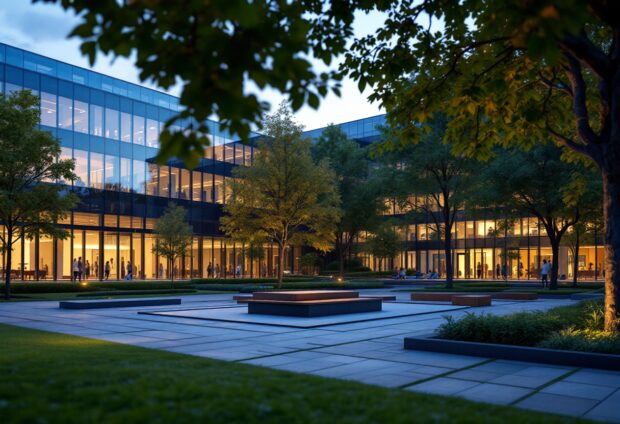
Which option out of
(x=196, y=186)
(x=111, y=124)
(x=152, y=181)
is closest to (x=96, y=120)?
(x=111, y=124)

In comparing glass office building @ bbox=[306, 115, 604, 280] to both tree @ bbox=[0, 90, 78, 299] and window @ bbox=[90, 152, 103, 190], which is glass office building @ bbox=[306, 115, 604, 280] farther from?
tree @ bbox=[0, 90, 78, 299]

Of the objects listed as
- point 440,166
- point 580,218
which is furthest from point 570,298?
point 440,166

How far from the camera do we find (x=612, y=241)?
35.9 ft

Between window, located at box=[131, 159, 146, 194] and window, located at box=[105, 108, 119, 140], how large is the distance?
2.85m

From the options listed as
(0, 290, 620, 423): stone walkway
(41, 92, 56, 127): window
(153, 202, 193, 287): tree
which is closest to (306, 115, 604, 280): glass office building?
→ (153, 202, 193, 287): tree

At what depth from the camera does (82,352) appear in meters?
9.82

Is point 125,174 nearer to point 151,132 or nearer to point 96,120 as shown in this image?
point 96,120

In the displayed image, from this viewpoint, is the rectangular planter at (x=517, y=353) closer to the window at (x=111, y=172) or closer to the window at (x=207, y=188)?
the window at (x=111, y=172)

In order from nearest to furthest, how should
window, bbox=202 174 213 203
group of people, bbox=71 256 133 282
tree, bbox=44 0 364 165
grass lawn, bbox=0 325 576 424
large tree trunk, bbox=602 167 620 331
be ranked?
tree, bbox=44 0 364 165 → grass lawn, bbox=0 325 576 424 → large tree trunk, bbox=602 167 620 331 → group of people, bbox=71 256 133 282 → window, bbox=202 174 213 203

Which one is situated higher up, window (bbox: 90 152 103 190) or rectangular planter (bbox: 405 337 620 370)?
window (bbox: 90 152 103 190)

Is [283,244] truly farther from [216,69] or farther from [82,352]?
[216,69]

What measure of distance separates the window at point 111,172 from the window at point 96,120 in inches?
83.7

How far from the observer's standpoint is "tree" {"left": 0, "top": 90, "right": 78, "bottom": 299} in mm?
26766

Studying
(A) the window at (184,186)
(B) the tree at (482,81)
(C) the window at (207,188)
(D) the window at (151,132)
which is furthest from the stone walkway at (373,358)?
(C) the window at (207,188)
